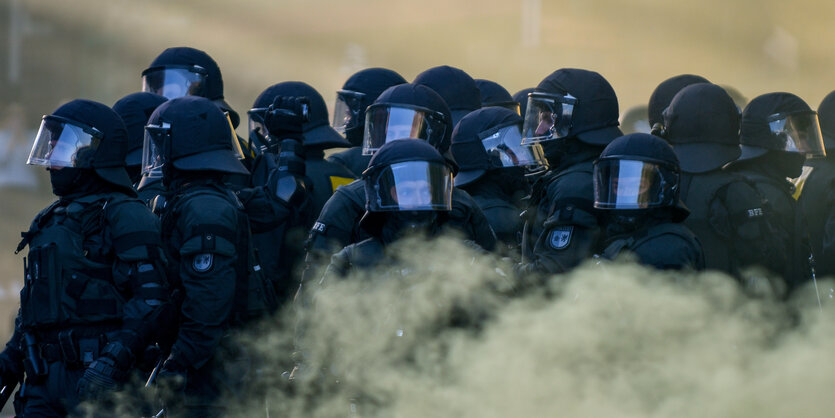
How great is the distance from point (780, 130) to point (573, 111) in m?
1.32

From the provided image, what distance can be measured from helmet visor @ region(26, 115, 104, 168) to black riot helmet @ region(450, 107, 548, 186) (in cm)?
182

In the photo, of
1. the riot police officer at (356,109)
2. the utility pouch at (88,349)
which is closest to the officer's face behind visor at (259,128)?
the riot police officer at (356,109)

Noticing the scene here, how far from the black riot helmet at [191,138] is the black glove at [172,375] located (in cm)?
87

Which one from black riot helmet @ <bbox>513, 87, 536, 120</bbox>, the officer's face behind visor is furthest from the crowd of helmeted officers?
black riot helmet @ <bbox>513, 87, 536, 120</bbox>

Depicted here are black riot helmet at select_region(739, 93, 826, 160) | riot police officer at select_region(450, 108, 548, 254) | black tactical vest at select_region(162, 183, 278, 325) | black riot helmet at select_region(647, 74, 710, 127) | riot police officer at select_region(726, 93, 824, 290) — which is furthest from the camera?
black riot helmet at select_region(647, 74, 710, 127)

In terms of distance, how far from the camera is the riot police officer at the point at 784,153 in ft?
17.5

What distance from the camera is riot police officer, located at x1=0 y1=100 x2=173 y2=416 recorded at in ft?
15.3

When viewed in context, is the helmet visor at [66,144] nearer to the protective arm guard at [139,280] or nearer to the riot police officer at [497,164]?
the protective arm guard at [139,280]

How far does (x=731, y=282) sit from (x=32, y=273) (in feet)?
9.99

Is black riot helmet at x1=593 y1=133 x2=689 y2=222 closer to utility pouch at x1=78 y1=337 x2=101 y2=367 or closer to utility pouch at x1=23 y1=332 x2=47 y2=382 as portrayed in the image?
utility pouch at x1=78 y1=337 x2=101 y2=367

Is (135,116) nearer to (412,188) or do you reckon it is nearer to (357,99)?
(357,99)

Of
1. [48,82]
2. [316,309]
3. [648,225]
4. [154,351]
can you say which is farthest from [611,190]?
[48,82]

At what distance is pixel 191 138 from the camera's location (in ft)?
16.4

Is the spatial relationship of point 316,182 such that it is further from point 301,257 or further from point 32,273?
point 32,273
